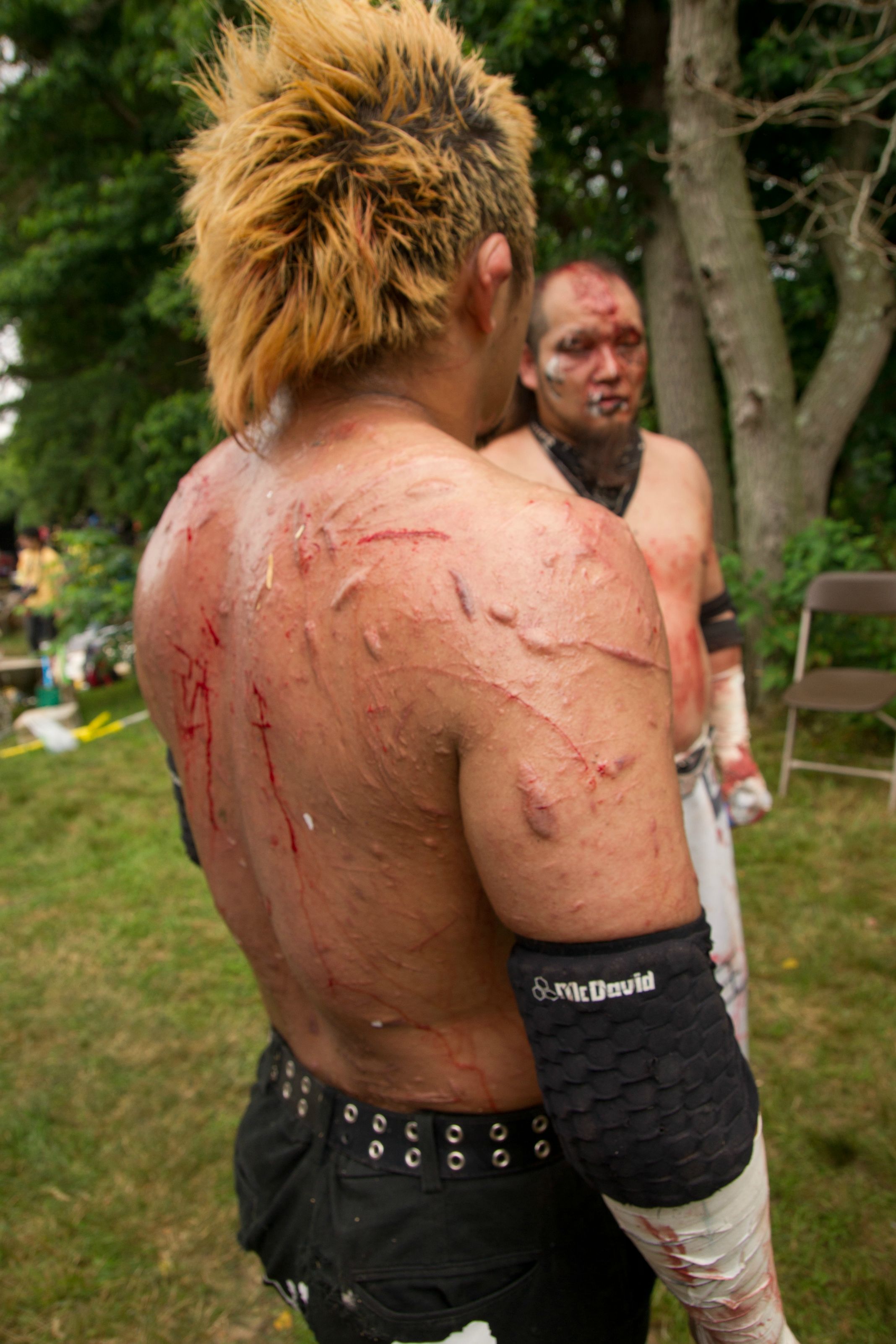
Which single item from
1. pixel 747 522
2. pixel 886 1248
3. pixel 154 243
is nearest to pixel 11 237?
pixel 154 243

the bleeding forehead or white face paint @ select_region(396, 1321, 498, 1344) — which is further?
the bleeding forehead

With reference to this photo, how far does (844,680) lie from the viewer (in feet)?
16.5

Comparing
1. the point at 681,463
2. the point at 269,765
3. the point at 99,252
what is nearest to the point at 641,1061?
the point at 269,765

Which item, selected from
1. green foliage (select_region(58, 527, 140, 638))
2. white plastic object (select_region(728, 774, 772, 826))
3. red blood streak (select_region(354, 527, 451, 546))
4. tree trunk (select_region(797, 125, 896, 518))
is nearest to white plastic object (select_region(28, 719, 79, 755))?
green foliage (select_region(58, 527, 140, 638))

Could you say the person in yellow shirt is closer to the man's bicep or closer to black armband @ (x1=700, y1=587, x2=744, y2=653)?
black armband @ (x1=700, y1=587, x2=744, y2=653)

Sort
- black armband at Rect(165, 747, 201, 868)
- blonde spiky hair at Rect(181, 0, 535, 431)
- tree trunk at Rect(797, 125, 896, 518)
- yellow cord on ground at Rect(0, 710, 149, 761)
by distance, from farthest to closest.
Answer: yellow cord on ground at Rect(0, 710, 149, 761) → tree trunk at Rect(797, 125, 896, 518) → black armband at Rect(165, 747, 201, 868) → blonde spiky hair at Rect(181, 0, 535, 431)

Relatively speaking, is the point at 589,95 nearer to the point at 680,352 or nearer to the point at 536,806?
the point at 680,352

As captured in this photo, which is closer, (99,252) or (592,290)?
(592,290)

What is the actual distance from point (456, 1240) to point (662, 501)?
174 cm

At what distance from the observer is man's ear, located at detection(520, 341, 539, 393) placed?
2.33m

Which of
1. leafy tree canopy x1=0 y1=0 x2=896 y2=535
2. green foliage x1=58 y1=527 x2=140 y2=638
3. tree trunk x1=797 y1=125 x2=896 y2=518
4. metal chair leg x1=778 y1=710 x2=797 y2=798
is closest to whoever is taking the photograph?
metal chair leg x1=778 y1=710 x2=797 y2=798

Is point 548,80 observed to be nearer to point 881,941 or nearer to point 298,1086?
point 881,941

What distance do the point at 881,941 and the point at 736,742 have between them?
1.69 meters

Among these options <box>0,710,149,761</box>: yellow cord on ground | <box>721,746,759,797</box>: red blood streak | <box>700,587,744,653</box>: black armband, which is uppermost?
<box>700,587,744,653</box>: black armband
